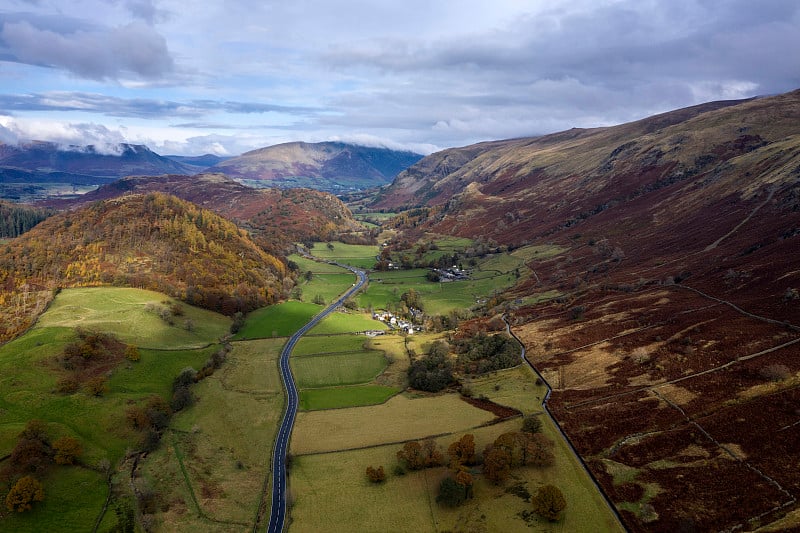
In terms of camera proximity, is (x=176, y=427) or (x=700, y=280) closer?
(x=176, y=427)

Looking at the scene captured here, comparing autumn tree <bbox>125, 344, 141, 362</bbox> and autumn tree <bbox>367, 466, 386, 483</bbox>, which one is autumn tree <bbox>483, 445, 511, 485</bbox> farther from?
autumn tree <bbox>125, 344, 141, 362</bbox>

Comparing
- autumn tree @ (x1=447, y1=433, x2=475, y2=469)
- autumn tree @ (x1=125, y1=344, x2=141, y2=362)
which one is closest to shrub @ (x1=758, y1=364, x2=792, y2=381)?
autumn tree @ (x1=447, y1=433, x2=475, y2=469)

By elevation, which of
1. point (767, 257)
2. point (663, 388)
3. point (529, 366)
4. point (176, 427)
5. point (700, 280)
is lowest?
point (176, 427)

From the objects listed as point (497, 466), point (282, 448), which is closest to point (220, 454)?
point (282, 448)

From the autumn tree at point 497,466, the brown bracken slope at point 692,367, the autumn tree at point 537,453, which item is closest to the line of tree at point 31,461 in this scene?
the autumn tree at point 497,466

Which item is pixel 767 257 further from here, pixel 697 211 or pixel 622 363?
pixel 697 211

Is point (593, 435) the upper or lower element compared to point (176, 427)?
upper

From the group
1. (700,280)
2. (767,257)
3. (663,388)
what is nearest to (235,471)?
(663,388)
